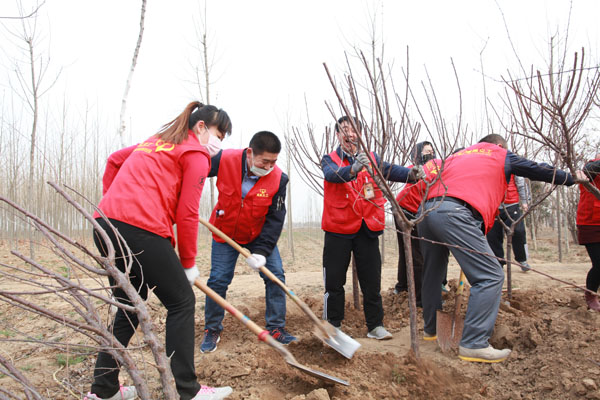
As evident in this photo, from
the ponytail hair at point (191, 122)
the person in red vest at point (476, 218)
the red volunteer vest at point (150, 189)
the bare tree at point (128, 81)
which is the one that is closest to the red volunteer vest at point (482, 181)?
the person in red vest at point (476, 218)

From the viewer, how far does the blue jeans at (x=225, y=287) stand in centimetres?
301

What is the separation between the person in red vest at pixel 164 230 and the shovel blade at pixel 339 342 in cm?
69

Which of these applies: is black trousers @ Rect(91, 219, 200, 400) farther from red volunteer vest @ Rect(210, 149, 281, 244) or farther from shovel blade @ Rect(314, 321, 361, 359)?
red volunteer vest @ Rect(210, 149, 281, 244)

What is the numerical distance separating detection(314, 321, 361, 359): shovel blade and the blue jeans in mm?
679

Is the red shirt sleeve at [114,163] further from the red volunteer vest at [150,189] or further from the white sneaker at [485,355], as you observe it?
the white sneaker at [485,355]

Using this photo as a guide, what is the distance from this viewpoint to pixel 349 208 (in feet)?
10.2

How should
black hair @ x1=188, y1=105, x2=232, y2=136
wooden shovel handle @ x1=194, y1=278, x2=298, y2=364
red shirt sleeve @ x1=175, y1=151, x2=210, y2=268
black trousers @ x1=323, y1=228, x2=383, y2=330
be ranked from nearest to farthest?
wooden shovel handle @ x1=194, y1=278, x2=298, y2=364 → red shirt sleeve @ x1=175, y1=151, x2=210, y2=268 → black hair @ x1=188, y1=105, x2=232, y2=136 → black trousers @ x1=323, y1=228, x2=383, y2=330

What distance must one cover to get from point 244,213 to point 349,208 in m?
0.84

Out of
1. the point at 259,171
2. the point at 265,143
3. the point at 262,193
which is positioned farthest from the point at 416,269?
the point at 265,143

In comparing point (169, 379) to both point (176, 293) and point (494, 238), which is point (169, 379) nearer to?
point (176, 293)

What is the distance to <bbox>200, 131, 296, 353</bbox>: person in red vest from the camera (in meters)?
2.96

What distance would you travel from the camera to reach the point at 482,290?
8.35 feet

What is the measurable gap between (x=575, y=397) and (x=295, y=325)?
2.33 metres

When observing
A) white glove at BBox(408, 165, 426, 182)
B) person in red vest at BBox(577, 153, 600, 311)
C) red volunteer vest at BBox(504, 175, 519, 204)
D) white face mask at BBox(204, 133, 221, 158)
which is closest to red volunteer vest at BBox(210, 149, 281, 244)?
white face mask at BBox(204, 133, 221, 158)
